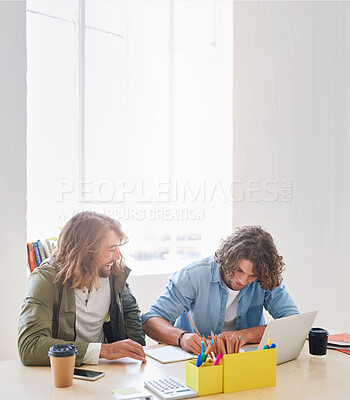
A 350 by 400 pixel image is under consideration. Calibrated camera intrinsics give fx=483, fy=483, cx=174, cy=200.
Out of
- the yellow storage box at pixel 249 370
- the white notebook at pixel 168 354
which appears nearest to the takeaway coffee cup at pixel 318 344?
the yellow storage box at pixel 249 370

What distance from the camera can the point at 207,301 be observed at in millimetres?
2332

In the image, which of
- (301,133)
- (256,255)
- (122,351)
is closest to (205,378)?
(122,351)

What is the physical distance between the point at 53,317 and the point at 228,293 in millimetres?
837

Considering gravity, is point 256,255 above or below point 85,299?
above

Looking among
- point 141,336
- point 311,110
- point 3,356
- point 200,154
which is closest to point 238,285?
point 141,336

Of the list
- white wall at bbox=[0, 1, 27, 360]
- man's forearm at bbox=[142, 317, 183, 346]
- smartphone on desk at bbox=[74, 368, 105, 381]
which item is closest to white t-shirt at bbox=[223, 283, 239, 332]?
man's forearm at bbox=[142, 317, 183, 346]

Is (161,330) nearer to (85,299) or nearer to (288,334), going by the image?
(85,299)

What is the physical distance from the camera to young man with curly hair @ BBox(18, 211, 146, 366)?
1.85 meters

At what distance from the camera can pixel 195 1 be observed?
12.9 feet

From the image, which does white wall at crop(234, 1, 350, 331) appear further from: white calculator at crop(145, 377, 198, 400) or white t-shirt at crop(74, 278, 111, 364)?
→ white calculator at crop(145, 377, 198, 400)

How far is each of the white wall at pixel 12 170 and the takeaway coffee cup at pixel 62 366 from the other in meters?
1.41

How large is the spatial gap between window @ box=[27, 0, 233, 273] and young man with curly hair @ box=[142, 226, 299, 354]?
1.25m

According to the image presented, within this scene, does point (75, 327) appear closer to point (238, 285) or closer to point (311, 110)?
point (238, 285)

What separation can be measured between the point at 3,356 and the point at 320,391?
197 cm
